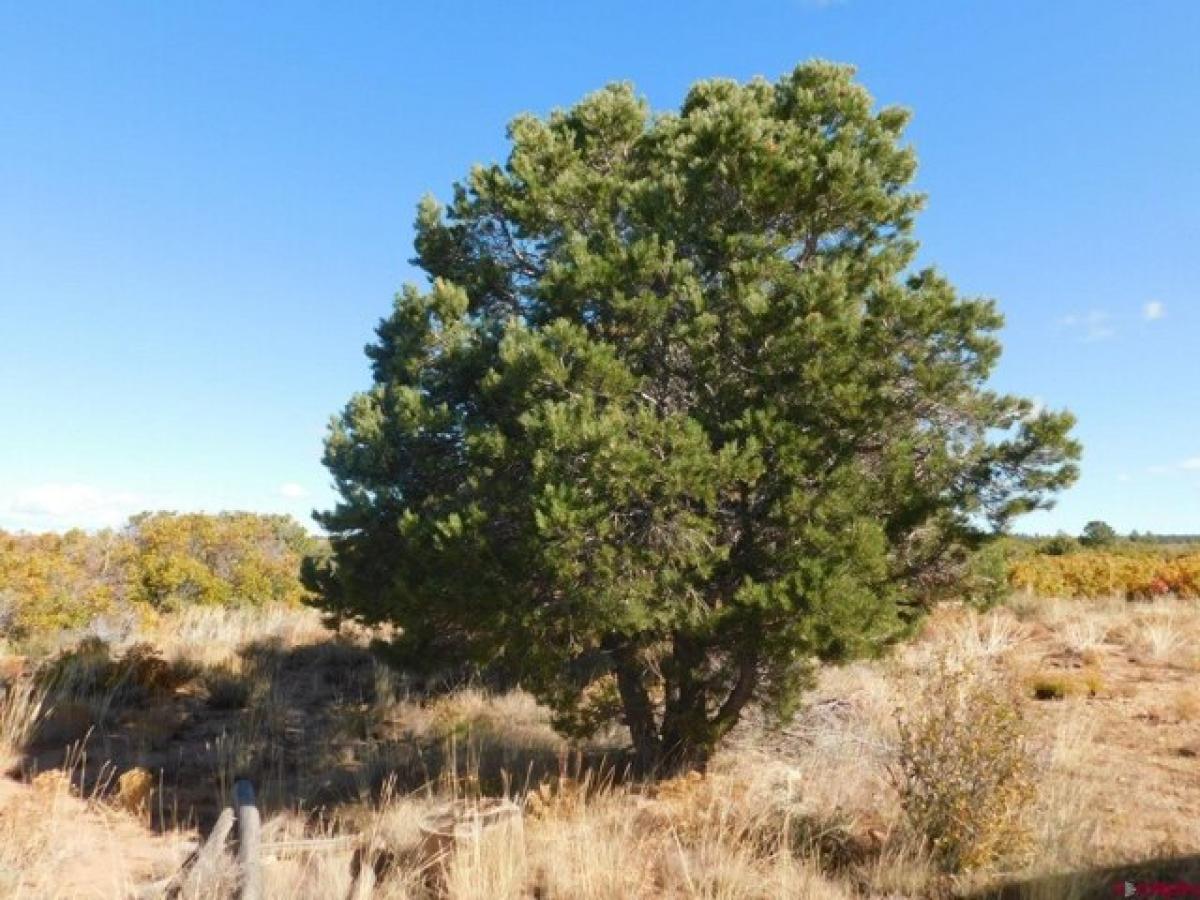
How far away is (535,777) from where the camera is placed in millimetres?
8398

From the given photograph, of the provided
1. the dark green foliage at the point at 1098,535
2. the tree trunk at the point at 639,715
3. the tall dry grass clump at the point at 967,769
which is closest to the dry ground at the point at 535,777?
the tall dry grass clump at the point at 967,769

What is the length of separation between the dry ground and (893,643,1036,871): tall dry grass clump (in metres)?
0.14

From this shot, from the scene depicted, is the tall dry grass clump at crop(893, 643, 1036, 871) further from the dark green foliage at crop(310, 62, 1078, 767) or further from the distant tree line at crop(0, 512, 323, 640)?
the distant tree line at crop(0, 512, 323, 640)

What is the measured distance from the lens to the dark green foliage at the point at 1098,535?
36.5 metres

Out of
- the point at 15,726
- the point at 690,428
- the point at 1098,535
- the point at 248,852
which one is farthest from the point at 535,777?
the point at 1098,535

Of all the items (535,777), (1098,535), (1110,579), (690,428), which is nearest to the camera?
(690,428)

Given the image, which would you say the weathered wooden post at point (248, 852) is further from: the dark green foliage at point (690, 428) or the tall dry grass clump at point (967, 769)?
the tall dry grass clump at point (967, 769)

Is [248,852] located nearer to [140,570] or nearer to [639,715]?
[639,715]

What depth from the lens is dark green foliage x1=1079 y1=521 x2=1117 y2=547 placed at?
36469 mm

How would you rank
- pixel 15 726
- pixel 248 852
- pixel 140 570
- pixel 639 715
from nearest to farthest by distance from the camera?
pixel 248 852 < pixel 639 715 < pixel 15 726 < pixel 140 570

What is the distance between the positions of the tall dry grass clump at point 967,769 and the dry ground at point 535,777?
14 centimetres

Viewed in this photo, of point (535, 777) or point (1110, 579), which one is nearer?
point (535, 777)

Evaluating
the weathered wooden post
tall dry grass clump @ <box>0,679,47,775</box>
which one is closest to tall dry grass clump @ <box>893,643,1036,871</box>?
the weathered wooden post

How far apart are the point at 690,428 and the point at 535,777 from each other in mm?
4170
